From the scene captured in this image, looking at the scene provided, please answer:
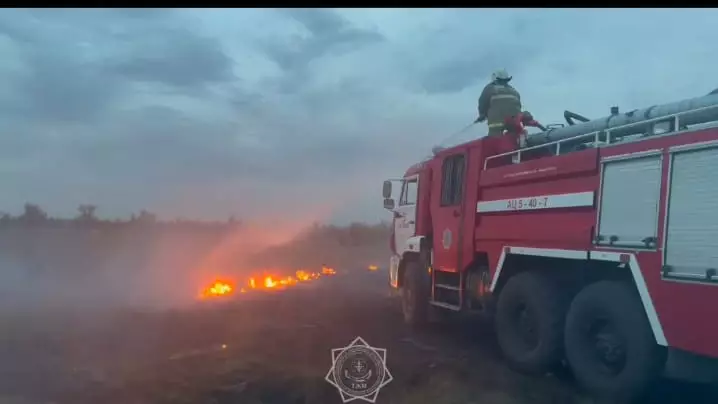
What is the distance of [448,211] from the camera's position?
10961 mm

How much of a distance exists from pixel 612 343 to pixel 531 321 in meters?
1.65

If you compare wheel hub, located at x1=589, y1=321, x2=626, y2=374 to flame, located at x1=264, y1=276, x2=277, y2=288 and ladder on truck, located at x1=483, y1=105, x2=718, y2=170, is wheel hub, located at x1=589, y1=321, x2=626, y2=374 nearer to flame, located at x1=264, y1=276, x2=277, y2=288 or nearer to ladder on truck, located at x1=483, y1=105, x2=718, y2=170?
ladder on truck, located at x1=483, y1=105, x2=718, y2=170

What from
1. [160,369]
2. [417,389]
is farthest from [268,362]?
[417,389]

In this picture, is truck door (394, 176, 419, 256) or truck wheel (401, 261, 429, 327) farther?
truck door (394, 176, 419, 256)

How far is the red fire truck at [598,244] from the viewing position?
589 cm

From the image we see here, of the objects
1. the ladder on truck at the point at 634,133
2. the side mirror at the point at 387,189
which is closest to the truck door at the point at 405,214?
the side mirror at the point at 387,189

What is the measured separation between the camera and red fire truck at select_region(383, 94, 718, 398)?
19.3 feet

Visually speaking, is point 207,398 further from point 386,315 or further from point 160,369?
point 386,315

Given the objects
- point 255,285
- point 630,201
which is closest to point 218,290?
point 255,285

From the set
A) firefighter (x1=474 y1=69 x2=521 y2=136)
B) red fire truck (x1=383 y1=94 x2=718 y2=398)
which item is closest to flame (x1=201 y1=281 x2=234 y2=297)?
red fire truck (x1=383 y1=94 x2=718 y2=398)

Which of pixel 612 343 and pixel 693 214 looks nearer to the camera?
pixel 693 214

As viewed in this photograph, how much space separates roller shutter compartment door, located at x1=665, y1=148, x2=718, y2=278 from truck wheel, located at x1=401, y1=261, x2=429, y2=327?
20.3 feet

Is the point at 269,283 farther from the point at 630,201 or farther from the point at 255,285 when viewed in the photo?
the point at 630,201

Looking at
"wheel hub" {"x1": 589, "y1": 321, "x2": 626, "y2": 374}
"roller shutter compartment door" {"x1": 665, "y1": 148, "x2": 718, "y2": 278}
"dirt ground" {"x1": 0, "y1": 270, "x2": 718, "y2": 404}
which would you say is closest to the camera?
"roller shutter compartment door" {"x1": 665, "y1": 148, "x2": 718, "y2": 278}
